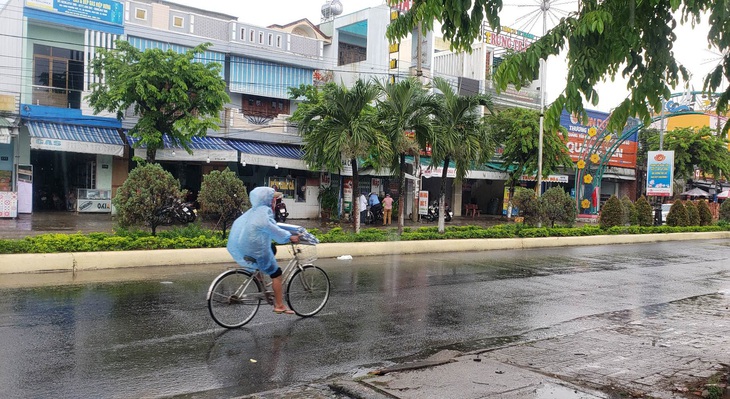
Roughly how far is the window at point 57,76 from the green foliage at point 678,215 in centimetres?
2809

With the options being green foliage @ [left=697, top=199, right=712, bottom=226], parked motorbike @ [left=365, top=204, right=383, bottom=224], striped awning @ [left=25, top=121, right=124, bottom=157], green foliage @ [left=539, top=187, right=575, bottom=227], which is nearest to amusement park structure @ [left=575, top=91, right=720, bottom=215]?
green foliage @ [left=697, top=199, right=712, bottom=226]

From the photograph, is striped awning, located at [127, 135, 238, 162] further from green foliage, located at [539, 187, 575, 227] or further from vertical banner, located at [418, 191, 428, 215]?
green foliage, located at [539, 187, 575, 227]

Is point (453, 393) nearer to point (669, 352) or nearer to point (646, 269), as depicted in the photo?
point (669, 352)

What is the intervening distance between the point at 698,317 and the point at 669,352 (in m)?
2.65

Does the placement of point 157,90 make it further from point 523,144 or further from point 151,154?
point 523,144

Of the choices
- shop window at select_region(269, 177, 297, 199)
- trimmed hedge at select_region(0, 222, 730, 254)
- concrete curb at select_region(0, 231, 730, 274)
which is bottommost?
concrete curb at select_region(0, 231, 730, 274)

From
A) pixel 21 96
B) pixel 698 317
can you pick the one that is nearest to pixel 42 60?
pixel 21 96

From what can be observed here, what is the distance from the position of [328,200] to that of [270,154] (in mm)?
3850

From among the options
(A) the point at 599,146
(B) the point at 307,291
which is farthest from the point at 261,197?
(A) the point at 599,146

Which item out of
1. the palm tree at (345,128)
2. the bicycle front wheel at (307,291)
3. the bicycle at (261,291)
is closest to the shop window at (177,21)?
the palm tree at (345,128)

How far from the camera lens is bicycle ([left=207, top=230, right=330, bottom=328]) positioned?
7008 millimetres

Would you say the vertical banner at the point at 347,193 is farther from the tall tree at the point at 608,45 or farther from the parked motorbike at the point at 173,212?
the tall tree at the point at 608,45

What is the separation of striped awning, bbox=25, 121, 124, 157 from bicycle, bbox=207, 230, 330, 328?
655 inches

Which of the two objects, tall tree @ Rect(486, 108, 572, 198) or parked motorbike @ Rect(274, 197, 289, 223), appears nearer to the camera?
parked motorbike @ Rect(274, 197, 289, 223)
